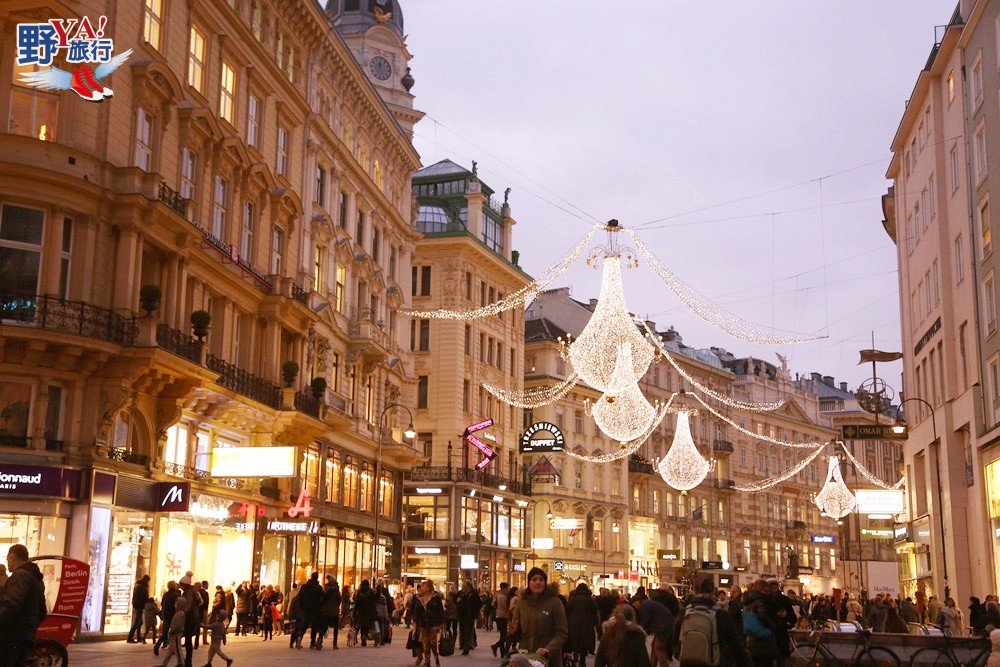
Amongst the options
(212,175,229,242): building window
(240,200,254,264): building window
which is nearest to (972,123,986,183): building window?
(240,200,254,264): building window

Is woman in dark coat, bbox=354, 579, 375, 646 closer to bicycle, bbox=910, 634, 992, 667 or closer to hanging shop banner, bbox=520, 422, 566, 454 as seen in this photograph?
bicycle, bbox=910, 634, 992, 667

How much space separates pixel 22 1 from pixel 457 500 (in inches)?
1629

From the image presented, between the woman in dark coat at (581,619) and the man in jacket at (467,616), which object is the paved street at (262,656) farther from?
the woman in dark coat at (581,619)

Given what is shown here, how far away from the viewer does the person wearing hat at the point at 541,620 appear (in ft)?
41.5

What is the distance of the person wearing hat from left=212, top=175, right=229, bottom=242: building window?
23.6 metres

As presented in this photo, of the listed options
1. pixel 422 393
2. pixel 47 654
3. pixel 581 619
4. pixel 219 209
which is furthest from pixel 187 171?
pixel 422 393

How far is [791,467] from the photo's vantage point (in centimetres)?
11750

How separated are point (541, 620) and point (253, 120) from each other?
2798 centimetres

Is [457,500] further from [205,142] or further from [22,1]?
[22,1]

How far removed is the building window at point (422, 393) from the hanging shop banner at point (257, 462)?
33.4 metres

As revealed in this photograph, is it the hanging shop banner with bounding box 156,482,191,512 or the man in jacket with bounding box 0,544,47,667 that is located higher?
the hanging shop banner with bounding box 156,482,191,512

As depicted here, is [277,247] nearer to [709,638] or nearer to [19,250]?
[19,250]

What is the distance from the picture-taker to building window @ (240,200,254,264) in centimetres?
3656

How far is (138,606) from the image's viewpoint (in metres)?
28.5
